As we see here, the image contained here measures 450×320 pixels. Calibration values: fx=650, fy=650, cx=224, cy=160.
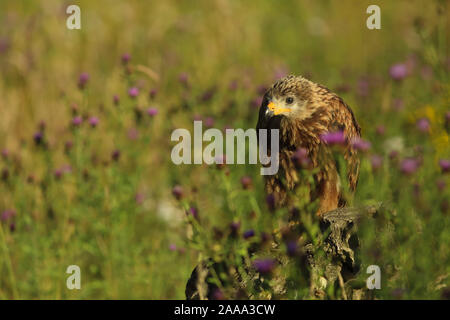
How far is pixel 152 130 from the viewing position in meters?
4.42

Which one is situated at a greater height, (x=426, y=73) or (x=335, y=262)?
(x=426, y=73)

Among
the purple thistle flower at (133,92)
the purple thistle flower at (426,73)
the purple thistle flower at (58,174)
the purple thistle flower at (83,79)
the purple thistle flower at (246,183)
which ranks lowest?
the purple thistle flower at (58,174)

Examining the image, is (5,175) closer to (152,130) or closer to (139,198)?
(139,198)

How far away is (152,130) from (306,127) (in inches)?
56.7

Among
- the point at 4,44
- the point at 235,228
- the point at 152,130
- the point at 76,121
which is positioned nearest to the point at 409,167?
the point at 235,228

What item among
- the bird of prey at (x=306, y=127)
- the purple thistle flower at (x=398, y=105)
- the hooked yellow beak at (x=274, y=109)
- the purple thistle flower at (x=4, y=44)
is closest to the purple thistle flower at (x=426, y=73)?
the purple thistle flower at (x=398, y=105)

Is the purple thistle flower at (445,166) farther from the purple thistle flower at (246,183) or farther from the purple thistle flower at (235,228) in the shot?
the purple thistle flower at (235,228)

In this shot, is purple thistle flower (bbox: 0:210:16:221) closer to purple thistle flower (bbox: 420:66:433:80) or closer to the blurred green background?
the blurred green background

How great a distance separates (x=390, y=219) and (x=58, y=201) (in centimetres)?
244

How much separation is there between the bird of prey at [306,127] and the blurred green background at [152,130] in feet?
0.60

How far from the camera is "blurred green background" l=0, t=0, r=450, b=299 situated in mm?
3605

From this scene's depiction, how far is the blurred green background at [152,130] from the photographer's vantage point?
361 centimetres

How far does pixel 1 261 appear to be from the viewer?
3.91 m
